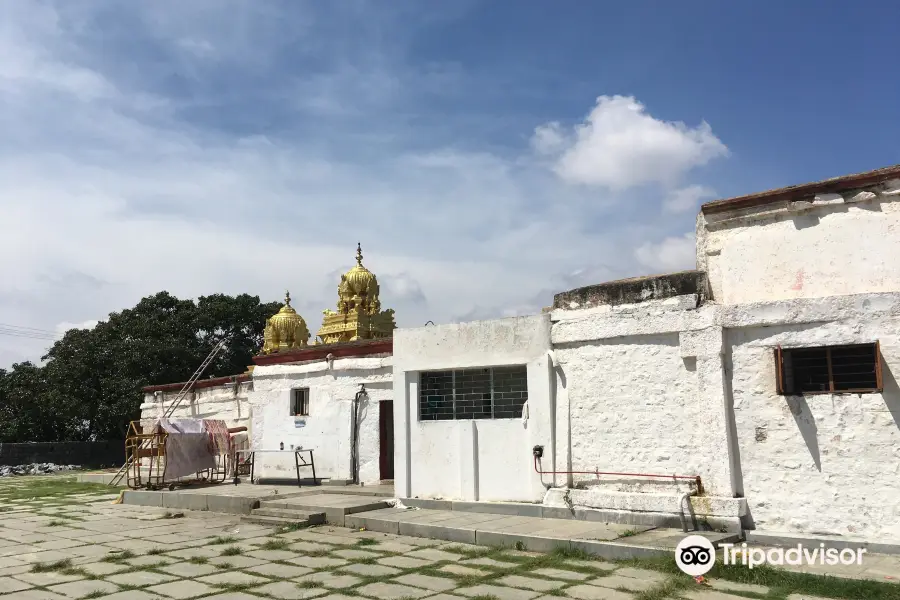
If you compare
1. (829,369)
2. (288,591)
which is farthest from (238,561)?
(829,369)

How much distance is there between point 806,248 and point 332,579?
6367 mm

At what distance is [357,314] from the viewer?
80.2 ft

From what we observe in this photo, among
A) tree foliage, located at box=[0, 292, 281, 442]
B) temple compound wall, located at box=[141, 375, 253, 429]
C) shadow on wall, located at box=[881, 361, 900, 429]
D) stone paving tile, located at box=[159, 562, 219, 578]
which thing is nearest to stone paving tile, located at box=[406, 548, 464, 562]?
stone paving tile, located at box=[159, 562, 219, 578]

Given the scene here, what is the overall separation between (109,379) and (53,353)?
226 inches

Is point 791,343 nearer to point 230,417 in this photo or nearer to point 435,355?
point 435,355

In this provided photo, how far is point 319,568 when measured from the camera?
7.66 meters

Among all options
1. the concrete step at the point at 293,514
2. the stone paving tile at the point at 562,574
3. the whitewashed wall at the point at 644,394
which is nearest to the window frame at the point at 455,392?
the whitewashed wall at the point at 644,394

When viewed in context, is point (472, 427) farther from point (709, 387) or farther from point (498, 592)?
point (498, 592)

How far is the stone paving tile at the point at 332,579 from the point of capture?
6934mm

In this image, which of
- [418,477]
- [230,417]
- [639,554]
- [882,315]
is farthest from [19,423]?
[882,315]

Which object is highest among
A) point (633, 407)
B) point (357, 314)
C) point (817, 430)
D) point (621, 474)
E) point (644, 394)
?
point (357, 314)

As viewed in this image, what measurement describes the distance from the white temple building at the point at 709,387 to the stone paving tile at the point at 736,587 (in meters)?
1.74

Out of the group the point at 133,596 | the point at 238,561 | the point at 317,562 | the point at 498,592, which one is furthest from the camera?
the point at 238,561

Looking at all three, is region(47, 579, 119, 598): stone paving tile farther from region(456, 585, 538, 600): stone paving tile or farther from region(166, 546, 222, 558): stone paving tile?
region(456, 585, 538, 600): stone paving tile
